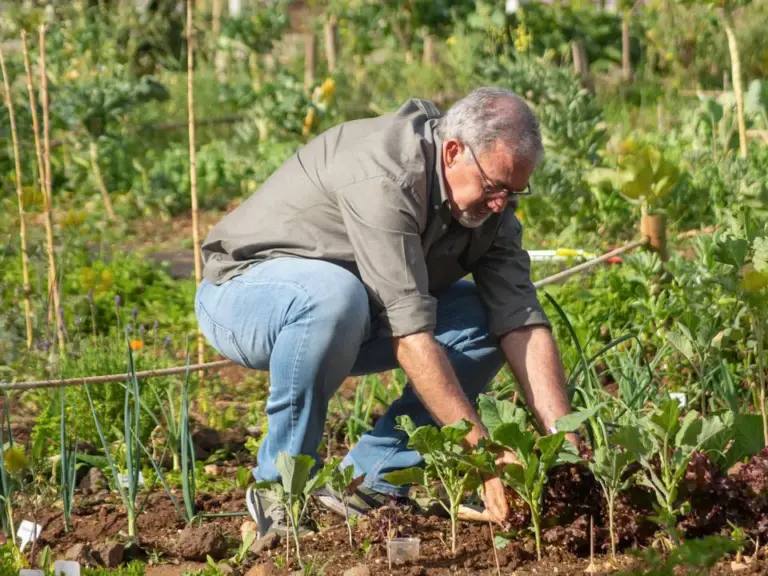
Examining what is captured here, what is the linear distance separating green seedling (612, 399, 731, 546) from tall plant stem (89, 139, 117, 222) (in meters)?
4.94

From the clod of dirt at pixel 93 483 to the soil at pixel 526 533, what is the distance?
0.32m

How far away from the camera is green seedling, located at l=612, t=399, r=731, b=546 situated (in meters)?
2.43

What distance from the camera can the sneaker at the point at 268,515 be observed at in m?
2.92

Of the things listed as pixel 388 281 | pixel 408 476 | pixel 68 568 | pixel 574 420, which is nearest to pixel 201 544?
pixel 68 568

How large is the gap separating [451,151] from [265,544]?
41.5 inches

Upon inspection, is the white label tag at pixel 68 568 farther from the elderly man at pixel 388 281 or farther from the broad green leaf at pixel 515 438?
the broad green leaf at pixel 515 438

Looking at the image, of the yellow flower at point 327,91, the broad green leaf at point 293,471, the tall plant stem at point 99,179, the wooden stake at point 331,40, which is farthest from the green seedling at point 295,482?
the wooden stake at point 331,40

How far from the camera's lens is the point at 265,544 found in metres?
2.83

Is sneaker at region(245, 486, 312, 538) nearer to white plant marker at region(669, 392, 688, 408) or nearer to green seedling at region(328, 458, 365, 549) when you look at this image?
green seedling at region(328, 458, 365, 549)

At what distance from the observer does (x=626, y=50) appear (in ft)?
32.5

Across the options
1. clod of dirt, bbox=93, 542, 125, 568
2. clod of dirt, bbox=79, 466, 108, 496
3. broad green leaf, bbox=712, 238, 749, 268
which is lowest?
clod of dirt, bbox=79, 466, 108, 496

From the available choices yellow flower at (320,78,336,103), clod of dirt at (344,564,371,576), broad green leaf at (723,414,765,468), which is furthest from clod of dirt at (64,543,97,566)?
yellow flower at (320,78,336,103)

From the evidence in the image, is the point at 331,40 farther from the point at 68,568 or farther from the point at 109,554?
the point at 68,568

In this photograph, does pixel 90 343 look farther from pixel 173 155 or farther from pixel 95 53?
pixel 95 53
